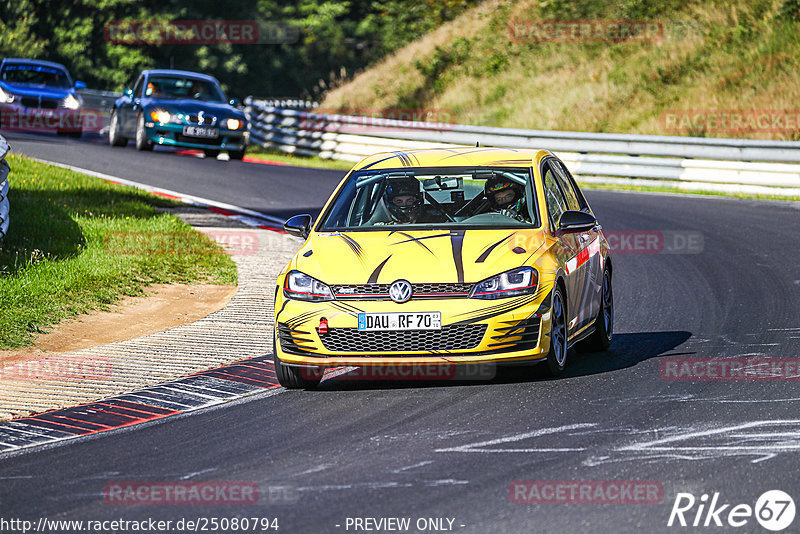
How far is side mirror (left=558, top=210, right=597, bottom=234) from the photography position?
9.05 meters

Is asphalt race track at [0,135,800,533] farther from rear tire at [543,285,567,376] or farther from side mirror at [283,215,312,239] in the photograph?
side mirror at [283,215,312,239]

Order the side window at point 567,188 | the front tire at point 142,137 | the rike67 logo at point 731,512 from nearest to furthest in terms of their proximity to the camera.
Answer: the rike67 logo at point 731,512 < the side window at point 567,188 < the front tire at point 142,137

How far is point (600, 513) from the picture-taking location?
223 inches

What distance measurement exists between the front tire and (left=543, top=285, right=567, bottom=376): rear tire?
63.8ft

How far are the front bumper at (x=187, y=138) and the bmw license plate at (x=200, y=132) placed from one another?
81mm

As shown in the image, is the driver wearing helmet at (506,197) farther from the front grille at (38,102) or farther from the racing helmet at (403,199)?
the front grille at (38,102)

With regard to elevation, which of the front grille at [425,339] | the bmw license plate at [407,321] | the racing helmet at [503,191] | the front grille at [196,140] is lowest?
the front grille at [425,339]

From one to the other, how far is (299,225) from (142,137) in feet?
61.2

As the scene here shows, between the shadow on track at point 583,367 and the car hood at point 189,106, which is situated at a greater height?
the car hood at point 189,106

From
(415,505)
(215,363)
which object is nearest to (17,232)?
(215,363)

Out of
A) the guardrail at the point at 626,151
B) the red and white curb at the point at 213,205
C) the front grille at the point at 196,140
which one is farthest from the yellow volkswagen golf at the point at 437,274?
the front grille at the point at 196,140

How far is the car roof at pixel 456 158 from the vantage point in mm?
9758

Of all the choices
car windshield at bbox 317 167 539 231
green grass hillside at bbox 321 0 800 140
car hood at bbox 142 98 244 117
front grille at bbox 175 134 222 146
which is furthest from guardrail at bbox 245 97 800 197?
car windshield at bbox 317 167 539 231

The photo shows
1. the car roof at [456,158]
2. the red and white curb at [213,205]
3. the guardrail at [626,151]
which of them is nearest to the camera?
the car roof at [456,158]
